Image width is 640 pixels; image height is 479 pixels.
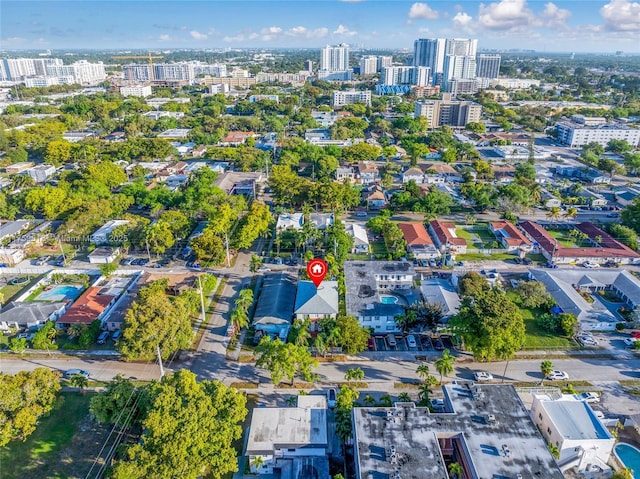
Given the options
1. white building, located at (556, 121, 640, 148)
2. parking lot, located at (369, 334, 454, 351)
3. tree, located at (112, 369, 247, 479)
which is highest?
white building, located at (556, 121, 640, 148)

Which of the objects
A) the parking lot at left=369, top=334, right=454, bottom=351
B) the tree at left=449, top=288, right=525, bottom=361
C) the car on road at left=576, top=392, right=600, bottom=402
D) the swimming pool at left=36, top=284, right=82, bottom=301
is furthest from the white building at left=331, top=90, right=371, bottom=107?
the car on road at left=576, top=392, right=600, bottom=402

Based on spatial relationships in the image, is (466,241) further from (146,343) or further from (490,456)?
(146,343)

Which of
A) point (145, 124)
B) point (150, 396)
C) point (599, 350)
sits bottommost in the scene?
point (599, 350)

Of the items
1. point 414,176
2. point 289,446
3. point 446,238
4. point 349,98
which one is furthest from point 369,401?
point 349,98

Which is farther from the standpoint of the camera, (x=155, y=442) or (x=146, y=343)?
(x=146, y=343)

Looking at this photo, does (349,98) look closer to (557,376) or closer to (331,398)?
(557,376)

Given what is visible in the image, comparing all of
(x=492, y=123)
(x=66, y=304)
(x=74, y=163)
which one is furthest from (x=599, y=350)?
(x=492, y=123)

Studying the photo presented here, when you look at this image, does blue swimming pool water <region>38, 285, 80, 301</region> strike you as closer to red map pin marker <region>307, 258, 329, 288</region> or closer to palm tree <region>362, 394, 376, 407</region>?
red map pin marker <region>307, 258, 329, 288</region>

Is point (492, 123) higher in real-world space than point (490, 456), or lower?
higher
